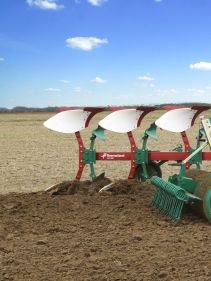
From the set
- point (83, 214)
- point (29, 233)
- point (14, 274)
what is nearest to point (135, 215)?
point (83, 214)

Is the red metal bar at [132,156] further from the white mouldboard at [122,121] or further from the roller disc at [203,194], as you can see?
the roller disc at [203,194]

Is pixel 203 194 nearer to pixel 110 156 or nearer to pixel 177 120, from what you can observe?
pixel 177 120

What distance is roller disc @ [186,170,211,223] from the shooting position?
634 centimetres

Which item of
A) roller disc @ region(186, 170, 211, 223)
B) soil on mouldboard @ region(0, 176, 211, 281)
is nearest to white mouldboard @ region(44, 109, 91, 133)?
soil on mouldboard @ region(0, 176, 211, 281)

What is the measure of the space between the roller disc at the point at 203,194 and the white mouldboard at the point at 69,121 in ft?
9.78

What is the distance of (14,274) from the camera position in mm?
4715

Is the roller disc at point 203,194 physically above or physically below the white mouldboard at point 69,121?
below

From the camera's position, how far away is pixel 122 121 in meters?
9.16

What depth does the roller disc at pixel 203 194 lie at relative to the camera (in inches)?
250

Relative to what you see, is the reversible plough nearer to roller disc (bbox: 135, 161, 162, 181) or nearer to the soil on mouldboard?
roller disc (bbox: 135, 161, 162, 181)

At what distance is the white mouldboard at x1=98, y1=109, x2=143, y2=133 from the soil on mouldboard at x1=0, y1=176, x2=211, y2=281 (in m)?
1.23

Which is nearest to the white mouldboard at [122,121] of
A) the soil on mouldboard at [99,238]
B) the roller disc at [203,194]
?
the soil on mouldboard at [99,238]

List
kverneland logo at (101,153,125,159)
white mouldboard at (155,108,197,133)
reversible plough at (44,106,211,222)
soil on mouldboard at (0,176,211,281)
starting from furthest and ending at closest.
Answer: kverneland logo at (101,153,125,159) < reversible plough at (44,106,211,222) < white mouldboard at (155,108,197,133) < soil on mouldboard at (0,176,211,281)

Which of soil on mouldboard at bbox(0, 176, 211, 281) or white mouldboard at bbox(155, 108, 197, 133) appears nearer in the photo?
soil on mouldboard at bbox(0, 176, 211, 281)
